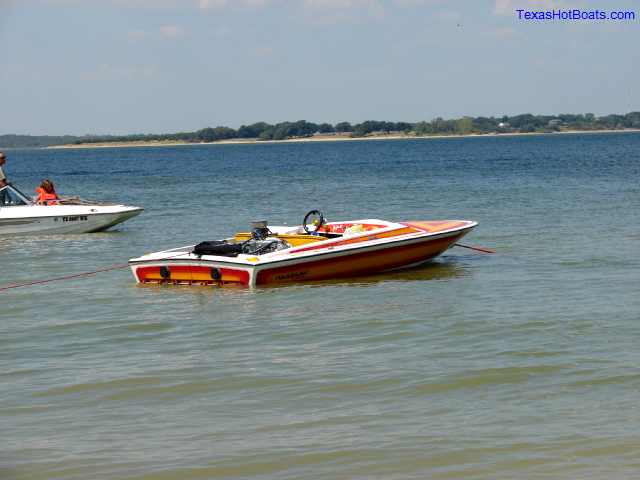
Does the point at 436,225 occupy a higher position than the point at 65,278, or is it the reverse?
the point at 436,225

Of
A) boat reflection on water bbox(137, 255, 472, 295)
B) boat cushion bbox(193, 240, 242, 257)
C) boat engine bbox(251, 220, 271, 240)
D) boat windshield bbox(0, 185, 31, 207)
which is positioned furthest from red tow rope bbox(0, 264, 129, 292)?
boat windshield bbox(0, 185, 31, 207)

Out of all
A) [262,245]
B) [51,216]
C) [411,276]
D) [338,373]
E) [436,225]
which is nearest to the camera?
[338,373]

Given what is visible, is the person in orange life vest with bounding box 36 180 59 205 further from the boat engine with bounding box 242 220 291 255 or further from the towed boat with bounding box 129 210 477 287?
the boat engine with bounding box 242 220 291 255

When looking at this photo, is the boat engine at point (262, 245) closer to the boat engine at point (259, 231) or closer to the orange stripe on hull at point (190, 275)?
the boat engine at point (259, 231)

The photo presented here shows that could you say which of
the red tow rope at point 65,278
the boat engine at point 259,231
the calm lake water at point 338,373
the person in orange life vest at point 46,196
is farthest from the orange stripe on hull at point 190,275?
the person in orange life vest at point 46,196

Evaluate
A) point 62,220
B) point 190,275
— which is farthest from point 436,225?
point 62,220

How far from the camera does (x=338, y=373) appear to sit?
9602mm

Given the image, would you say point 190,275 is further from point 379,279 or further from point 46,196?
point 46,196

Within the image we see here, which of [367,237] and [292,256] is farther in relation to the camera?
[367,237]

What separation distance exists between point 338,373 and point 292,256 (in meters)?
5.46

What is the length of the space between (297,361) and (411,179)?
38105 mm

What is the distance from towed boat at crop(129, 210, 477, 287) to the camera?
14.8 m

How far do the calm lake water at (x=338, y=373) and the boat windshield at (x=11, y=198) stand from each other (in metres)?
3.72

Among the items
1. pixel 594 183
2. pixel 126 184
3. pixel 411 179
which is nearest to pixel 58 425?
pixel 594 183
